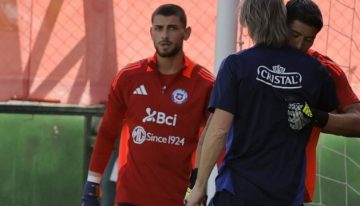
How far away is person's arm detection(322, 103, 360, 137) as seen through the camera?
4242 millimetres

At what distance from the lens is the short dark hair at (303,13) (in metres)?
4.30

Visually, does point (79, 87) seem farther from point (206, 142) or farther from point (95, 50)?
point (206, 142)

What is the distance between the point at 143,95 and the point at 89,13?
102 inches

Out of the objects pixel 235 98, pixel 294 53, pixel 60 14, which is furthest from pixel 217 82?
pixel 60 14

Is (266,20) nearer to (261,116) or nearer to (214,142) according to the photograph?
(261,116)

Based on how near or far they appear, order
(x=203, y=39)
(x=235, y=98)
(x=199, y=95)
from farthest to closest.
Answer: (x=203, y=39) → (x=199, y=95) → (x=235, y=98)

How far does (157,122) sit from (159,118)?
1.2 inches

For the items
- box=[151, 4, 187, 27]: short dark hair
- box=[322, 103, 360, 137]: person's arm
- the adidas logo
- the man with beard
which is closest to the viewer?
box=[322, 103, 360, 137]: person's arm

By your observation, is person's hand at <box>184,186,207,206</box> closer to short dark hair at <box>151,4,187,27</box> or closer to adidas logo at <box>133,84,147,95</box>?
adidas logo at <box>133,84,147,95</box>

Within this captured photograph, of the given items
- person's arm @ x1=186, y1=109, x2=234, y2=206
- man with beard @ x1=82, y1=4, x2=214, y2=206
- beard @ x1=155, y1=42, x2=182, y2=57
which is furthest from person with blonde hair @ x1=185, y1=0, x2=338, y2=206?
beard @ x1=155, y1=42, x2=182, y2=57

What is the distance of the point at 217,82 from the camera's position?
13.7 ft

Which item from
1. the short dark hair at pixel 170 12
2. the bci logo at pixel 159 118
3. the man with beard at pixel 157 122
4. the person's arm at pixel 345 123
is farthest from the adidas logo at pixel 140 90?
the person's arm at pixel 345 123

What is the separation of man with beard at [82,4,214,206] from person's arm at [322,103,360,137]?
1.36 m

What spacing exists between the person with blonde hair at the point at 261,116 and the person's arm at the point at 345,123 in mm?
81
